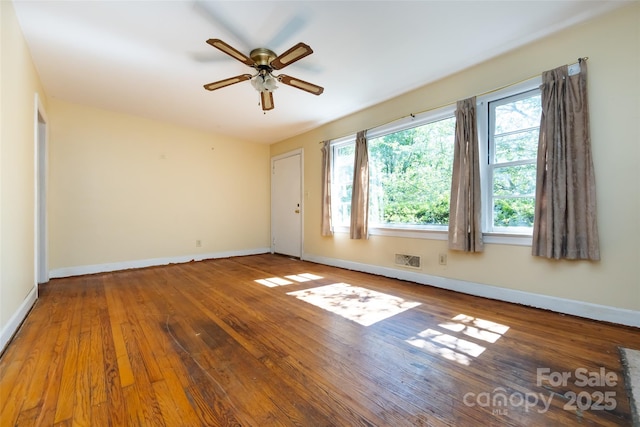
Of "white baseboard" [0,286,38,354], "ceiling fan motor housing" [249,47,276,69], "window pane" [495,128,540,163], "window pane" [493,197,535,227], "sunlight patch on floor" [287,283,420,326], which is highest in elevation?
"ceiling fan motor housing" [249,47,276,69]

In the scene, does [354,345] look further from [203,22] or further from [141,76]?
[141,76]

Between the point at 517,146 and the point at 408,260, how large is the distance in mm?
1731

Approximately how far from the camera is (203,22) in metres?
2.26

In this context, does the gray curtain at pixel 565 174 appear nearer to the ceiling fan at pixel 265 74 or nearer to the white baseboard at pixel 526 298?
the white baseboard at pixel 526 298

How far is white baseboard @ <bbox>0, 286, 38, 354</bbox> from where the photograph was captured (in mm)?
1809

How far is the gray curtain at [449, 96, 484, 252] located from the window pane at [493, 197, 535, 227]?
21cm

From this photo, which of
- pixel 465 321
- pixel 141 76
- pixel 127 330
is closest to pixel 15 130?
pixel 141 76

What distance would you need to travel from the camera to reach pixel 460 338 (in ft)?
6.33

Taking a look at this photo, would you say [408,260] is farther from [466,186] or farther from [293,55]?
[293,55]

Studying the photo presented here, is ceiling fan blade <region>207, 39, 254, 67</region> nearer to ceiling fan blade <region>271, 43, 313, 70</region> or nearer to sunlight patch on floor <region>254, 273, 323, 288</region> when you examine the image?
ceiling fan blade <region>271, 43, 313, 70</region>

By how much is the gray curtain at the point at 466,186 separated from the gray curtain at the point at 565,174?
51cm

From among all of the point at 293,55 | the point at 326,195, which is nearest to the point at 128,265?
the point at 326,195

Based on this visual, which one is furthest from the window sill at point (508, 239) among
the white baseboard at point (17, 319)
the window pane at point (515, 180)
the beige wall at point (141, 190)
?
the beige wall at point (141, 190)

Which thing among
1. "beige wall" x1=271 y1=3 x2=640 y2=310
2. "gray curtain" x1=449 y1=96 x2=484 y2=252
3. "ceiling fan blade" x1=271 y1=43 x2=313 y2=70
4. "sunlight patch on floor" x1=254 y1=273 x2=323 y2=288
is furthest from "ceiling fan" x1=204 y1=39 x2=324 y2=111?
"sunlight patch on floor" x1=254 y1=273 x2=323 y2=288
